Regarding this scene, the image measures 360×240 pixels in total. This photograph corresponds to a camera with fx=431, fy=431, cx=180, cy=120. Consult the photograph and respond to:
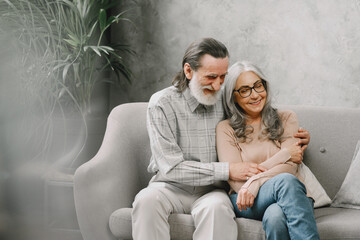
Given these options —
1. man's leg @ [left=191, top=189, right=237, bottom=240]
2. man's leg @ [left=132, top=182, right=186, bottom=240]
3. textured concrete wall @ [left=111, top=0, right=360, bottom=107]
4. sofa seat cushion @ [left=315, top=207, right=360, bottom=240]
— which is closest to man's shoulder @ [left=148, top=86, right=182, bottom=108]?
man's leg @ [left=132, top=182, right=186, bottom=240]

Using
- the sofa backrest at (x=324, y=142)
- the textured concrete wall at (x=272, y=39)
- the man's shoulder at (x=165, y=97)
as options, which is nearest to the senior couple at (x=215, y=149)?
the man's shoulder at (x=165, y=97)

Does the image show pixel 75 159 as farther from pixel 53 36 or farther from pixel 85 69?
pixel 53 36

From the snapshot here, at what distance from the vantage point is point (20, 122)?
2.21m

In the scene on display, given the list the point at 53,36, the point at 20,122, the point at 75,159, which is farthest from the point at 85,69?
the point at 20,122

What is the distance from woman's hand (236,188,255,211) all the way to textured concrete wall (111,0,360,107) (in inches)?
49.4

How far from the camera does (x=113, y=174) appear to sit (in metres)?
2.21

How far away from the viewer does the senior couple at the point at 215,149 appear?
6.18 ft

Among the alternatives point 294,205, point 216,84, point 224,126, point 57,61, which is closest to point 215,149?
point 224,126

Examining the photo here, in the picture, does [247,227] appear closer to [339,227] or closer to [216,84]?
[339,227]

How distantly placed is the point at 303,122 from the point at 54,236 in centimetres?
160

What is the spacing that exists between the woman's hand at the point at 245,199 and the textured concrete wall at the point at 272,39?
1.25 m

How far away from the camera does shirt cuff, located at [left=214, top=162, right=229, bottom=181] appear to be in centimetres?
203

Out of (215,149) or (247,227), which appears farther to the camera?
(215,149)

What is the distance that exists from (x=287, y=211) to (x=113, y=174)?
35.5 inches
